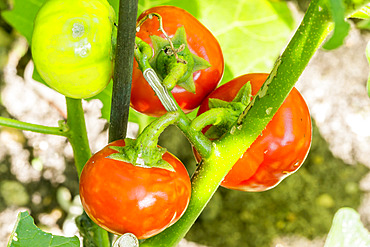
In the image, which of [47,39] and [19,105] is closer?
[47,39]

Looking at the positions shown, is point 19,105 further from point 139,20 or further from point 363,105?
point 363,105

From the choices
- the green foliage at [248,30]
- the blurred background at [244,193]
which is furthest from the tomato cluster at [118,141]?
the blurred background at [244,193]

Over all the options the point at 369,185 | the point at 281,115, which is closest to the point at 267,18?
the point at 281,115

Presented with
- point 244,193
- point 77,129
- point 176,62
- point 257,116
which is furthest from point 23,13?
point 244,193

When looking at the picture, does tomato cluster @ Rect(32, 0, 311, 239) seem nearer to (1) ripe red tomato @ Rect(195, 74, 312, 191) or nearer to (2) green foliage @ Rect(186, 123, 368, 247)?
(1) ripe red tomato @ Rect(195, 74, 312, 191)

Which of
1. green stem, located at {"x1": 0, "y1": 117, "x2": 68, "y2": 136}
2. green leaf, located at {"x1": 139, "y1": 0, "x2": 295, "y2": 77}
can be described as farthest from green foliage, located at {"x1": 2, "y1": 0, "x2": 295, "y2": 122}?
green stem, located at {"x1": 0, "y1": 117, "x2": 68, "y2": 136}

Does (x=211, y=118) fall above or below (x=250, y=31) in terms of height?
above

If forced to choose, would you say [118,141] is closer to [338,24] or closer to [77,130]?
[77,130]
